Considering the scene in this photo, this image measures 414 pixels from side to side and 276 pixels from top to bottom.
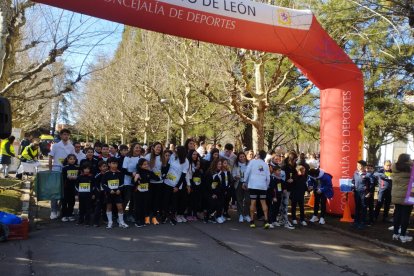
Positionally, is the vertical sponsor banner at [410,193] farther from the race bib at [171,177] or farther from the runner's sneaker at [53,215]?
the runner's sneaker at [53,215]

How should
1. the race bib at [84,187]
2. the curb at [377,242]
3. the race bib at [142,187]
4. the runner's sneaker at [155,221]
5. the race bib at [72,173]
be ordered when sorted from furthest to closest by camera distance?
the race bib at [72,173], the runner's sneaker at [155,221], the race bib at [142,187], the race bib at [84,187], the curb at [377,242]

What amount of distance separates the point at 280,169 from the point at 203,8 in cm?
406

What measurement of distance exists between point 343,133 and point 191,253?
18.4 ft

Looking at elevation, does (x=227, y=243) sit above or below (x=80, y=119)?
below

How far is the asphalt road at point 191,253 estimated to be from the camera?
6.16 meters

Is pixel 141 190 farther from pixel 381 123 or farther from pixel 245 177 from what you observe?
pixel 381 123

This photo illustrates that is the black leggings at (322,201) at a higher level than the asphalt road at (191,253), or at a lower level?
higher

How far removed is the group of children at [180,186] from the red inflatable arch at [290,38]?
3.26 ft

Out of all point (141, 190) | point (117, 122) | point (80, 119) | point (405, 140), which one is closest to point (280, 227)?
point (141, 190)

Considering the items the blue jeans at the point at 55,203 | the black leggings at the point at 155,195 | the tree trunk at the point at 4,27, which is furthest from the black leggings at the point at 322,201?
the tree trunk at the point at 4,27

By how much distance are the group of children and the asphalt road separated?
60cm

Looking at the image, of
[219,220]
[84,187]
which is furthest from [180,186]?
[84,187]

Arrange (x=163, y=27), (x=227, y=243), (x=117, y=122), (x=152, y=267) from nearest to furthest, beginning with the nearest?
(x=152, y=267) → (x=227, y=243) → (x=163, y=27) → (x=117, y=122)

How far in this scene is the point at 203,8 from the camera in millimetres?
9219
